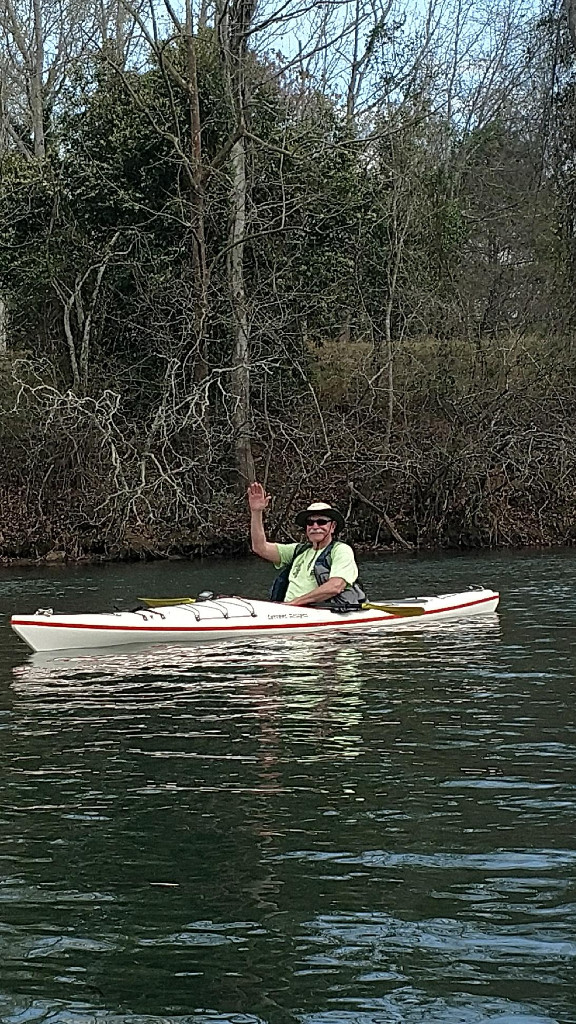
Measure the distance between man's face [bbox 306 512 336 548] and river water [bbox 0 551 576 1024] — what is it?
1.23 metres

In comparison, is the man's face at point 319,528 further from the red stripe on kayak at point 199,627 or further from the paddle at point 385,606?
the paddle at point 385,606

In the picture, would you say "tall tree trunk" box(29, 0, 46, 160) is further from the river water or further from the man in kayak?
the river water

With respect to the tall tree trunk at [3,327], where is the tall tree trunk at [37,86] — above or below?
above

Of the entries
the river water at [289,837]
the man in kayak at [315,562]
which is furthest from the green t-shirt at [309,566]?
the river water at [289,837]

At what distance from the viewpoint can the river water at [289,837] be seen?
4441mm

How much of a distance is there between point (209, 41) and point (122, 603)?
43.1 feet

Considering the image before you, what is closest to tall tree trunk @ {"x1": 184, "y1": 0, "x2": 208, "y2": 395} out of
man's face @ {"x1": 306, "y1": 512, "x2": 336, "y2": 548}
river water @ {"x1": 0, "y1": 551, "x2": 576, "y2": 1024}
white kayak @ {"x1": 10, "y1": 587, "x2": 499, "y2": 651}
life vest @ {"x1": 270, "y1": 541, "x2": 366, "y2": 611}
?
life vest @ {"x1": 270, "y1": 541, "x2": 366, "y2": 611}

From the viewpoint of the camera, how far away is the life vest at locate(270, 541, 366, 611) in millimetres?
12398

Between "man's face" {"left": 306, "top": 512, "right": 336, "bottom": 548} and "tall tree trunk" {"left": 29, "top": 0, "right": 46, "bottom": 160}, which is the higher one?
"tall tree trunk" {"left": 29, "top": 0, "right": 46, "bottom": 160}

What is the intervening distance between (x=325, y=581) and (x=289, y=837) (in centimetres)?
645

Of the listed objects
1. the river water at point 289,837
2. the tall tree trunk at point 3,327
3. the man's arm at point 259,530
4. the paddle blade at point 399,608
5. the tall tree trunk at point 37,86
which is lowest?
the river water at point 289,837

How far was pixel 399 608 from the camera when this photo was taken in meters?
12.9

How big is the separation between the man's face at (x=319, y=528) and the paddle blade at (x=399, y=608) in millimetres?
783

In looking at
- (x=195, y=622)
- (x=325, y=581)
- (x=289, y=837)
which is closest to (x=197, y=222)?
(x=325, y=581)
